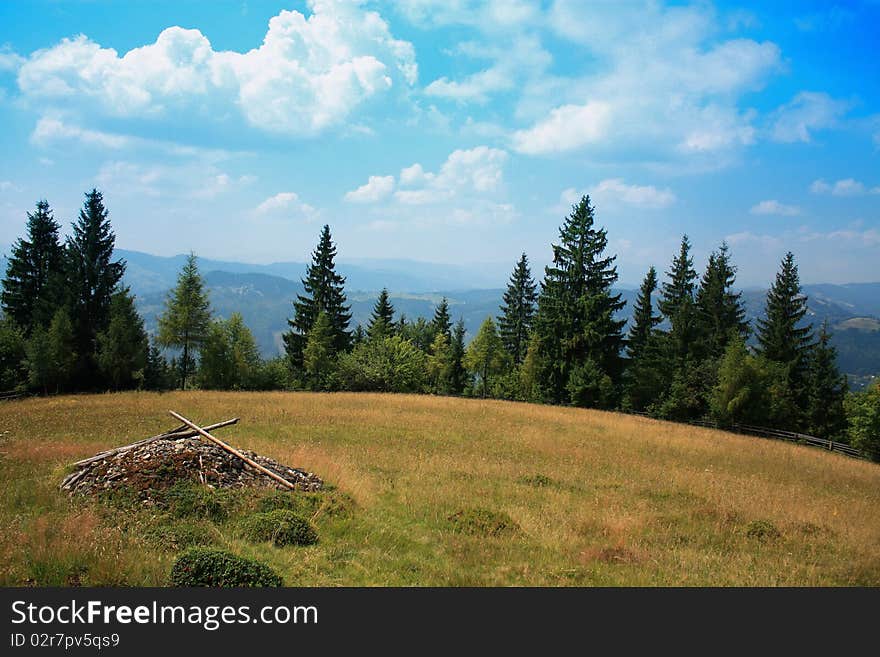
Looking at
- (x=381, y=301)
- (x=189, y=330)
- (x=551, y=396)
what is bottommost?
(x=551, y=396)

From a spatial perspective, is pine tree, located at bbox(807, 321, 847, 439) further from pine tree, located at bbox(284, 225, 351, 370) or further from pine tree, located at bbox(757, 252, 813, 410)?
pine tree, located at bbox(284, 225, 351, 370)

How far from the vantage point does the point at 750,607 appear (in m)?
7.00

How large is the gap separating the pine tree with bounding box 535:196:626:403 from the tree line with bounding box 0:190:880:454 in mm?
132

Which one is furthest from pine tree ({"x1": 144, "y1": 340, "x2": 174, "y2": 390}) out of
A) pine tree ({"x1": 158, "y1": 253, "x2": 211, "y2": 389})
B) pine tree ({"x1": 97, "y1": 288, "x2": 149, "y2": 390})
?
pine tree ({"x1": 97, "y1": 288, "x2": 149, "y2": 390})

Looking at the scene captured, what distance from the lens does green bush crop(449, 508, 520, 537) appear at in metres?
10.6

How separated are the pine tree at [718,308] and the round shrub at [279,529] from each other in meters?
49.3

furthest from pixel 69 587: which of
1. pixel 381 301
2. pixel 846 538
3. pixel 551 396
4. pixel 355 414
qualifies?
pixel 381 301

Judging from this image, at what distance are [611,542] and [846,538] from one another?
6.50m

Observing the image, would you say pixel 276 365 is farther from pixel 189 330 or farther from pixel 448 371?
pixel 448 371

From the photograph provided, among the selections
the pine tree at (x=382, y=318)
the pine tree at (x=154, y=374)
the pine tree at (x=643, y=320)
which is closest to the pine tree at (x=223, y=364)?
the pine tree at (x=154, y=374)

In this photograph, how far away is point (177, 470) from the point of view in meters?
11.9

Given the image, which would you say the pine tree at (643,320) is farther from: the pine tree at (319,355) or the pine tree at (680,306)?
the pine tree at (319,355)

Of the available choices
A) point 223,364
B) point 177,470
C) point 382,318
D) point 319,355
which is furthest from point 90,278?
point 177,470

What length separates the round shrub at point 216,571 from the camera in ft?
22.2
